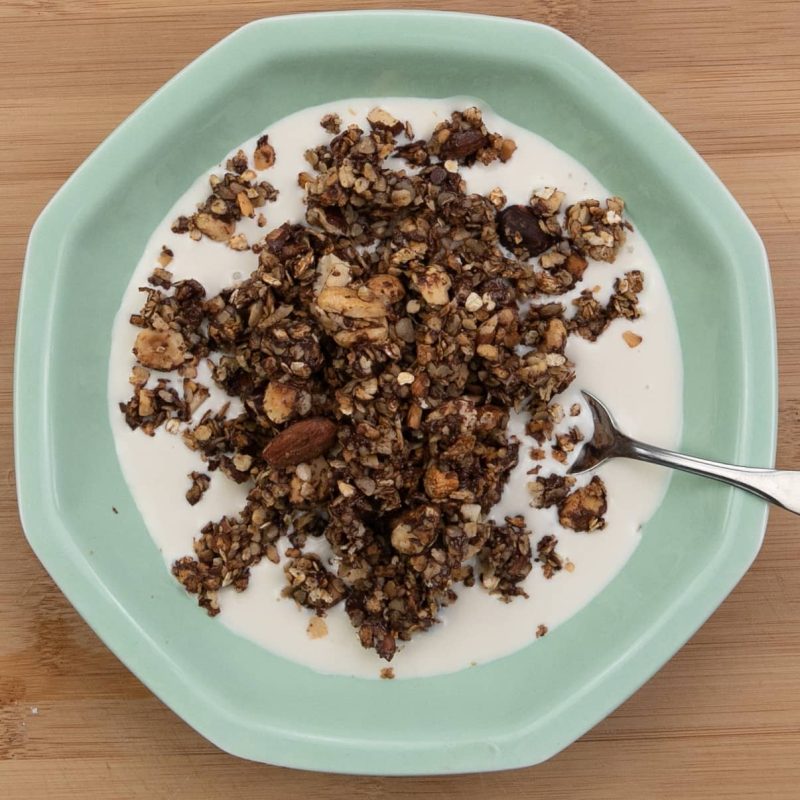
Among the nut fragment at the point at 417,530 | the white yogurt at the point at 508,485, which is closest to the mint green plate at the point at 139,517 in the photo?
the white yogurt at the point at 508,485

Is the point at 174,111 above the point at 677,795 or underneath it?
above

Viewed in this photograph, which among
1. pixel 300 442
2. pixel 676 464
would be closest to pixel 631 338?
pixel 676 464

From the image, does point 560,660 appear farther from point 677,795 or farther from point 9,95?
point 9,95

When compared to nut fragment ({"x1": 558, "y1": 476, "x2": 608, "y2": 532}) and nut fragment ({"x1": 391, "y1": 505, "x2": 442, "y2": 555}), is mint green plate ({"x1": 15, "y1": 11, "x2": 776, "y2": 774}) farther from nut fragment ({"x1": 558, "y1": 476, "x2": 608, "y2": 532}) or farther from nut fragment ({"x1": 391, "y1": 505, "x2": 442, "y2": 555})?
nut fragment ({"x1": 391, "y1": 505, "x2": 442, "y2": 555})

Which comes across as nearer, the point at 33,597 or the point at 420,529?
the point at 420,529

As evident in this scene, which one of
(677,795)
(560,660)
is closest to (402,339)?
(560,660)

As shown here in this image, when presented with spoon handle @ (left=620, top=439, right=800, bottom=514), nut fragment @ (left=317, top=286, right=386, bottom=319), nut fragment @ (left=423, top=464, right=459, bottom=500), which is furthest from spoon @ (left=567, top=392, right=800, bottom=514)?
nut fragment @ (left=317, top=286, right=386, bottom=319)

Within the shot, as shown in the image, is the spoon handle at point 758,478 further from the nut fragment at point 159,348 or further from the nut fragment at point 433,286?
the nut fragment at point 159,348

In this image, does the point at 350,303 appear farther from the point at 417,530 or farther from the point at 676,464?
the point at 676,464
